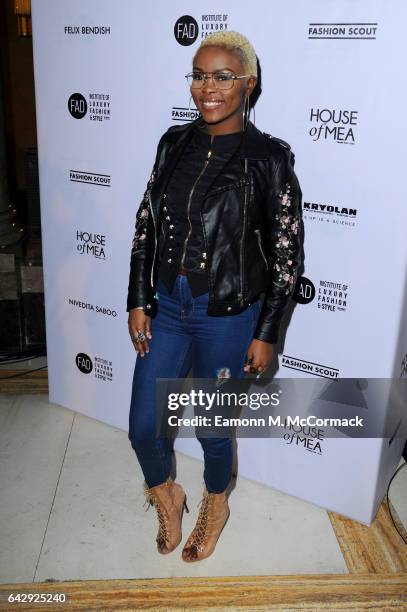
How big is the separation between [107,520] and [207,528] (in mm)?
456

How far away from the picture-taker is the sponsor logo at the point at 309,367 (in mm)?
2564

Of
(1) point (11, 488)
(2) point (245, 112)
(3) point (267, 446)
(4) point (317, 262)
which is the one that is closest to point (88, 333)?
(1) point (11, 488)

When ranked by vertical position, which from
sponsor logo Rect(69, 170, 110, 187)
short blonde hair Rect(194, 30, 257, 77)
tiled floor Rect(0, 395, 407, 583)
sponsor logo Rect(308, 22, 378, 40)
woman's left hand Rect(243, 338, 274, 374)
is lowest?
tiled floor Rect(0, 395, 407, 583)

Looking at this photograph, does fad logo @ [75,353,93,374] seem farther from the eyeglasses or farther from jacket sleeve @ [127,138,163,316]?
the eyeglasses

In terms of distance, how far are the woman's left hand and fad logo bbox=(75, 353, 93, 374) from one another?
1.35 metres

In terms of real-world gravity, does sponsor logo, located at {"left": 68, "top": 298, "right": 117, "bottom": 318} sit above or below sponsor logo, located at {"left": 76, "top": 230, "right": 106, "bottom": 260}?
below

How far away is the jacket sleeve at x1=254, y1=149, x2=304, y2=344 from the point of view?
82.7 inches

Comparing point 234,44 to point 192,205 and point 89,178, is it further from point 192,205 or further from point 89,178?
point 89,178

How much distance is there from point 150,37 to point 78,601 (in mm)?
2221

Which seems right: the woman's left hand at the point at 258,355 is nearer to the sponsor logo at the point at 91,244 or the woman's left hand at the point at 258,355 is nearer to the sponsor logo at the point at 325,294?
the sponsor logo at the point at 325,294

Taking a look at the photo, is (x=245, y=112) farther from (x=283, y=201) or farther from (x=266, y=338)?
(x=266, y=338)

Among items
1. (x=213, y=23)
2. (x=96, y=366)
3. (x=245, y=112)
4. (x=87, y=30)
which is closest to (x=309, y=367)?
(x=245, y=112)

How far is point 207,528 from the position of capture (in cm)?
247

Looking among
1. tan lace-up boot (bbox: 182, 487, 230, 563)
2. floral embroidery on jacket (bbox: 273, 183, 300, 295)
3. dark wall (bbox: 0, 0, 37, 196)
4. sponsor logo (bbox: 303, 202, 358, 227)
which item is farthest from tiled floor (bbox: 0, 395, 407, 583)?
dark wall (bbox: 0, 0, 37, 196)
